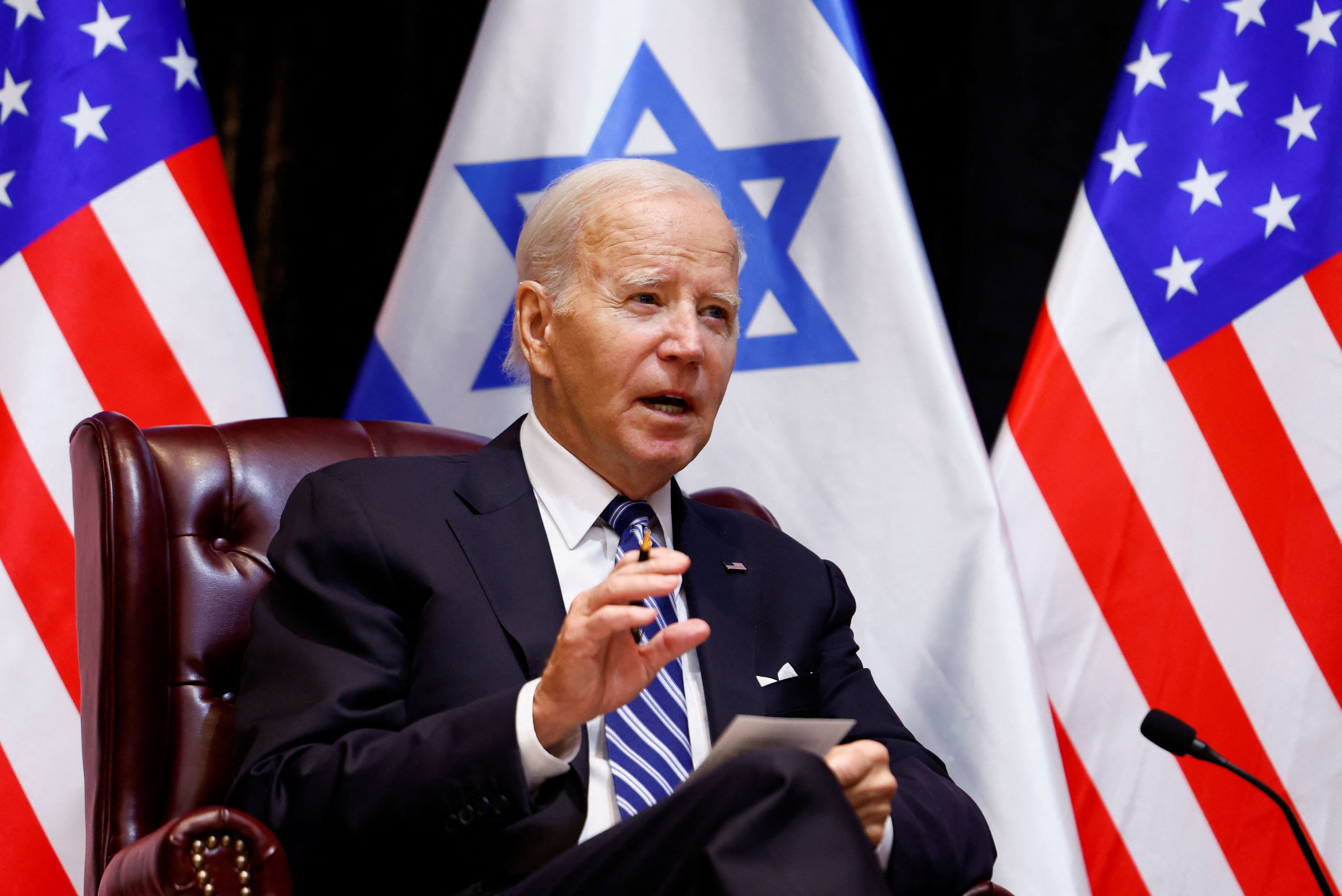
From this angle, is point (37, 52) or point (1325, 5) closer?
point (37, 52)

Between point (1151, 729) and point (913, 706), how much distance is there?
89 cm

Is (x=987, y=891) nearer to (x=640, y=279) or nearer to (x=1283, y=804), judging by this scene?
(x=1283, y=804)

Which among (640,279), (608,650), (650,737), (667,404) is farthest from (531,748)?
(640,279)

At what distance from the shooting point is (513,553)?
1616mm

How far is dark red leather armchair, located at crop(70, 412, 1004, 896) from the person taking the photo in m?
1.59

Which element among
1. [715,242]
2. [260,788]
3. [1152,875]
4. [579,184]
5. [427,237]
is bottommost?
[1152,875]

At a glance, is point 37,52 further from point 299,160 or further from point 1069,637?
point 1069,637

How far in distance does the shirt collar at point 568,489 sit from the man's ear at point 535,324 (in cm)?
10

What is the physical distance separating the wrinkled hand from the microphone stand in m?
0.38

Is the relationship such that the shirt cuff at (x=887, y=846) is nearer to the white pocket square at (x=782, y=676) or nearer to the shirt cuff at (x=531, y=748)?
the white pocket square at (x=782, y=676)

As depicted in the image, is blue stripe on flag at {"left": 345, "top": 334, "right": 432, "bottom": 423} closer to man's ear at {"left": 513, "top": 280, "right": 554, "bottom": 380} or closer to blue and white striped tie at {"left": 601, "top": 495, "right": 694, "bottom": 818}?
man's ear at {"left": 513, "top": 280, "right": 554, "bottom": 380}

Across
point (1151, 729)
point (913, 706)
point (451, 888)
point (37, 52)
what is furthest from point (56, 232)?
point (1151, 729)

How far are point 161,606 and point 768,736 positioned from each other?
0.94 meters

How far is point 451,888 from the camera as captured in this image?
1.40 m
